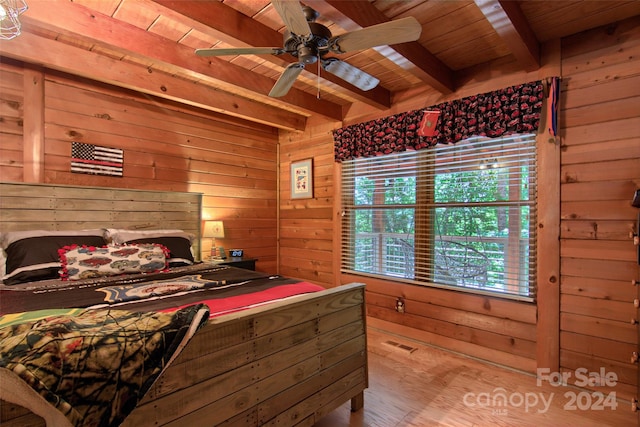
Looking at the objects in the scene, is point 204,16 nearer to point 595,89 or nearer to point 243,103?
point 243,103

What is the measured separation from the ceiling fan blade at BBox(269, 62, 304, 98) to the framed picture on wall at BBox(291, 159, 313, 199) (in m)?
1.78

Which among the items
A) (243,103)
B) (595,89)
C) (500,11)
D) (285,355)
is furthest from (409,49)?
(285,355)

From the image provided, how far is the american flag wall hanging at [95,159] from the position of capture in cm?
287

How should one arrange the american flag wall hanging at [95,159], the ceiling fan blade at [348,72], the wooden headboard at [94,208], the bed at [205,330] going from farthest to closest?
the american flag wall hanging at [95,159], the wooden headboard at [94,208], the ceiling fan blade at [348,72], the bed at [205,330]

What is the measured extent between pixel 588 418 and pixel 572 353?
1.48 feet

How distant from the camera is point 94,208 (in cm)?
287

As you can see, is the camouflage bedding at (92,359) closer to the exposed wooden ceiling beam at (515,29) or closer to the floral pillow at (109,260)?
the floral pillow at (109,260)

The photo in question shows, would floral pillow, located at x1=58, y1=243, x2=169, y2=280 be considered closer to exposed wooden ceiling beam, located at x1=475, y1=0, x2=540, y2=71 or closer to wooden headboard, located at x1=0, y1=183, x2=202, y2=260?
wooden headboard, located at x1=0, y1=183, x2=202, y2=260

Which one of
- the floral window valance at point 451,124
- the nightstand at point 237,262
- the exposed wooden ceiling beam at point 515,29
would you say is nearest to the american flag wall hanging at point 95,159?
the nightstand at point 237,262

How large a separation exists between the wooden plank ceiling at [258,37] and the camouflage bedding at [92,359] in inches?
63.5

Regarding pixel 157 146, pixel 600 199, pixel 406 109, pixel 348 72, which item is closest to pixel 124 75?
pixel 157 146

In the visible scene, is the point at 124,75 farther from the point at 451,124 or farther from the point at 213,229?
the point at 451,124

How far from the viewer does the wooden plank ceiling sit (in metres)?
1.88

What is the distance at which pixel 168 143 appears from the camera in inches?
136
